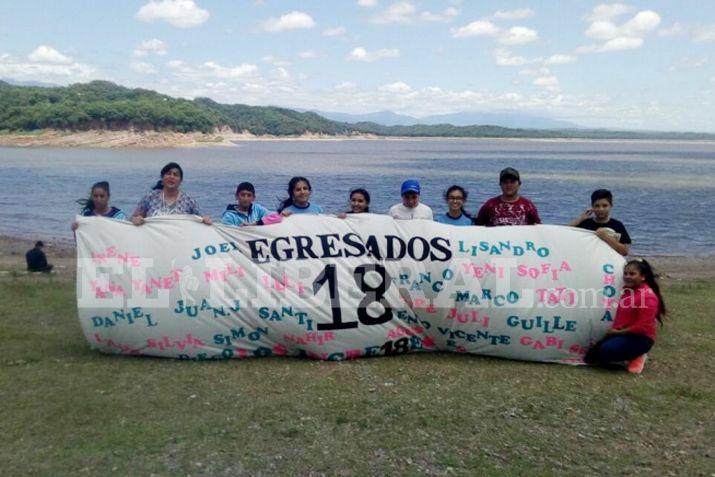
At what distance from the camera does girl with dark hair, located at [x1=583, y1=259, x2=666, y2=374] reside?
6.03 m

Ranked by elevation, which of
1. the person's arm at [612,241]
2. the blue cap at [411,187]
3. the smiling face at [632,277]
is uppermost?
the blue cap at [411,187]

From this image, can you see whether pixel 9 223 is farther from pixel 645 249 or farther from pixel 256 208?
pixel 645 249

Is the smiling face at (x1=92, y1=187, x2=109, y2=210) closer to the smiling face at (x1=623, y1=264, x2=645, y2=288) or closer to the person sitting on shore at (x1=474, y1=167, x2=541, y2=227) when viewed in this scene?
the person sitting on shore at (x1=474, y1=167, x2=541, y2=227)

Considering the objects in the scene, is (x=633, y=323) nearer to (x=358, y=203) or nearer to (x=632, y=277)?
(x=632, y=277)

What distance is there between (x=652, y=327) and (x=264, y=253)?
3.88m

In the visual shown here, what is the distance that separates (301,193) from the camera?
704 cm

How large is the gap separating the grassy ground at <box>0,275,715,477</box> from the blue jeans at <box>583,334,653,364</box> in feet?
0.57

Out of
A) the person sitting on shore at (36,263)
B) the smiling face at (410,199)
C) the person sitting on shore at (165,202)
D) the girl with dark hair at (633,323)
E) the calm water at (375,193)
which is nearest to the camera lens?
the girl with dark hair at (633,323)

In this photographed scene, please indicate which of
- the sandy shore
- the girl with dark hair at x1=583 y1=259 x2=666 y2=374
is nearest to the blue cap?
the girl with dark hair at x1=583 y1=259 x2=666 y2=374

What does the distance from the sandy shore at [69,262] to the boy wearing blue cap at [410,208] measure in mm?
7388

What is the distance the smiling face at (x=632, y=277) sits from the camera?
240 inches

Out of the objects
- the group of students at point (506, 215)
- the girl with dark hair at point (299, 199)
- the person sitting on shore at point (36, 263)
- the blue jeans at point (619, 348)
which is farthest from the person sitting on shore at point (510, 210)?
the person sitting on shore at point (36, 263)

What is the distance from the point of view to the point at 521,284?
20.7 ft

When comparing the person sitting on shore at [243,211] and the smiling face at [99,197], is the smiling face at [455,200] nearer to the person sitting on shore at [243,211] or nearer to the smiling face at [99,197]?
Result: the person sitting on shore at [243,211]
